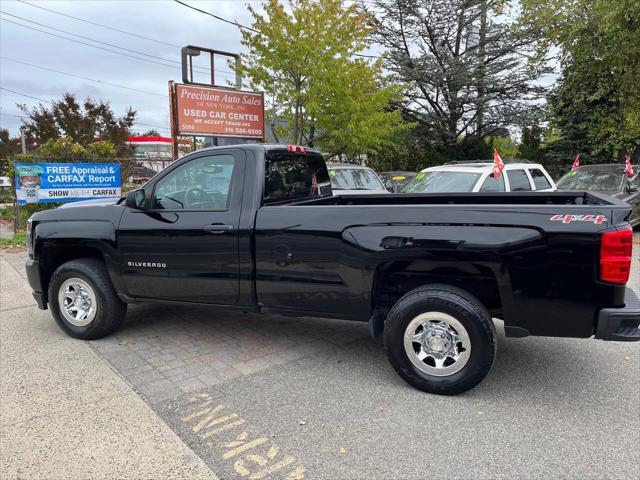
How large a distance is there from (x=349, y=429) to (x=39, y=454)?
74.5 inches

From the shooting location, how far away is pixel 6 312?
5.77 m

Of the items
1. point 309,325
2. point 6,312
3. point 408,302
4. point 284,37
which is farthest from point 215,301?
point 284,37

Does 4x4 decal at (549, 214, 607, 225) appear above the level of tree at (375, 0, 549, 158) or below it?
below

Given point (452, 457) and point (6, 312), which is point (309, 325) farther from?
point (6, 312)

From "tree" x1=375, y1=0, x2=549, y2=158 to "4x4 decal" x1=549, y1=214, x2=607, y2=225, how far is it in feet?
64.0

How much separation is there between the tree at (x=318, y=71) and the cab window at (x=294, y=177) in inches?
301

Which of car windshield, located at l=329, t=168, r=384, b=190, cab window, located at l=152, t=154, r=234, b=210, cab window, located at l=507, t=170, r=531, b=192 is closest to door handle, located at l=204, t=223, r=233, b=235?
cab window, located at l=152, t=154, r=234, b=210

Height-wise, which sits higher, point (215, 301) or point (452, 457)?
point (215, 301)

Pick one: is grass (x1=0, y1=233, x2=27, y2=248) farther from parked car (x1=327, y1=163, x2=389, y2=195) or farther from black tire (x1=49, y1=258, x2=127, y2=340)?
parked car (x1=327, y1=163, x2=389, y2=195)

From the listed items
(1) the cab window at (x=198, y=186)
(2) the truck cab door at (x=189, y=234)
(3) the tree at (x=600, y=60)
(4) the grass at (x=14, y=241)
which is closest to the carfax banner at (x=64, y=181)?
(4) the grass at (x=14, y=241)

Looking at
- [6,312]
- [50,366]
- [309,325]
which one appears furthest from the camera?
[6,312]

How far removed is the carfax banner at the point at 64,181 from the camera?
999cm

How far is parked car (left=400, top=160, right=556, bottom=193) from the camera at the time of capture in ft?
27.1

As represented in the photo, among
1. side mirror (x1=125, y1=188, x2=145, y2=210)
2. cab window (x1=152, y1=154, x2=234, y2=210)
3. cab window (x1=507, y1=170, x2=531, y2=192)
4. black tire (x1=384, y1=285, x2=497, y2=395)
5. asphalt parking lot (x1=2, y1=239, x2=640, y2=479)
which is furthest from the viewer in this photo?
cab window (x1=507, y1=170, x2=531, y2=192)
